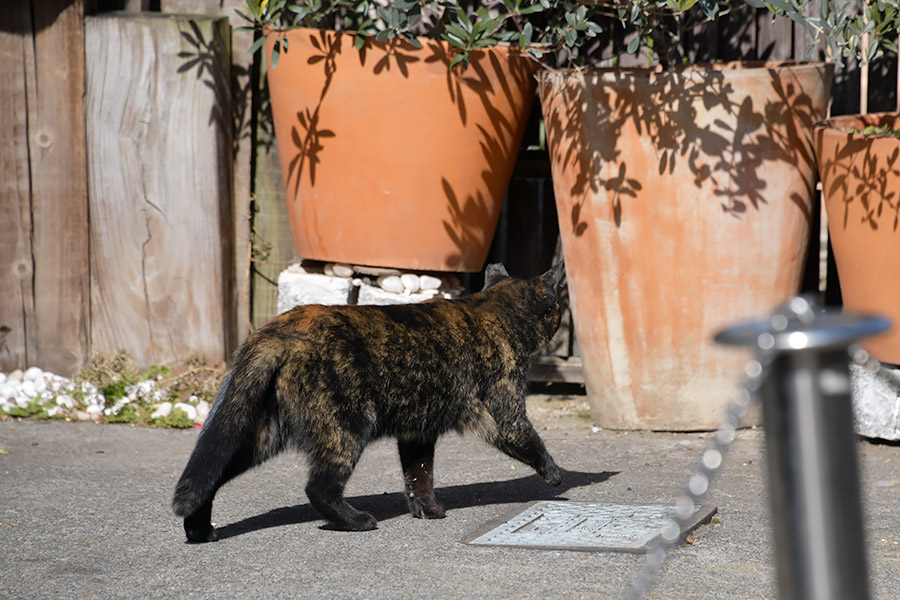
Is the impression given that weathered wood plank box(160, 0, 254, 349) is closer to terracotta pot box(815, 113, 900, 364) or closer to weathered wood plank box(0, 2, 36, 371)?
weathered wood plank box(0, 2, 36, 371)

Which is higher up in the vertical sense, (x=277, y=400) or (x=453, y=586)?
(x=277, y=400)

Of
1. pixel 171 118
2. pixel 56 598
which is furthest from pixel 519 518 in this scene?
pixel 171 118

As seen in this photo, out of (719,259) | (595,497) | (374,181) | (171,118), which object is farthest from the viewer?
(171,118)

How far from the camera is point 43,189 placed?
545cm

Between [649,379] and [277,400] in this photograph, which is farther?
[649,379]

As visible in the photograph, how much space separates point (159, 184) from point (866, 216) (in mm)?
3445

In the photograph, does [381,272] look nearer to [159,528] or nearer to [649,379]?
[649,379]

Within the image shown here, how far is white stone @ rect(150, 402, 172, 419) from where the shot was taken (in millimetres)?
5191

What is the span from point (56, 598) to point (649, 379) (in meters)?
2.90

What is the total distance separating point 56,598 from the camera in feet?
9.46

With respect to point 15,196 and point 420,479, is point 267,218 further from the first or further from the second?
point 420,479

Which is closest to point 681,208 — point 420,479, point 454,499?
point 454,499

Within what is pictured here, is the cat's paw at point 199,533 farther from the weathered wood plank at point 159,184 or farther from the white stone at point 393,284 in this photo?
the weathered wood plank at point 159,184

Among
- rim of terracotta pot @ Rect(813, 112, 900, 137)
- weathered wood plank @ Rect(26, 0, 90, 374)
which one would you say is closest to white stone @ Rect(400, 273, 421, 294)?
weathered wood plank @ Rect(26, 0, 90, 374)
